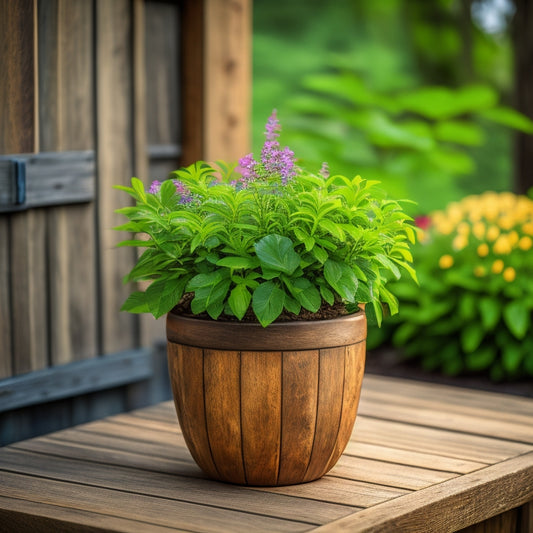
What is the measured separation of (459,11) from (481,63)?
897 mm

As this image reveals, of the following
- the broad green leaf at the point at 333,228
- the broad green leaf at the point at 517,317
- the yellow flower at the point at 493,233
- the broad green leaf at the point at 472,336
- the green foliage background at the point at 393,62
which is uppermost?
the green foliage background at the point at 393,62

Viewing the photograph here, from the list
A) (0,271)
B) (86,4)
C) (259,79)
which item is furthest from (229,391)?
(259,79)

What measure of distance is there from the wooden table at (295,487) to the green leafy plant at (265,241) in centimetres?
49

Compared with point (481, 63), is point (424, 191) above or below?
below

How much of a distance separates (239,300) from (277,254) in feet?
0.49

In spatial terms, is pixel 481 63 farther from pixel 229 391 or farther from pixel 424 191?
pixel 229 391

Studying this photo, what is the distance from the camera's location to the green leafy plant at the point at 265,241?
213 cm

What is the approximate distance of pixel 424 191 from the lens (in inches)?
326

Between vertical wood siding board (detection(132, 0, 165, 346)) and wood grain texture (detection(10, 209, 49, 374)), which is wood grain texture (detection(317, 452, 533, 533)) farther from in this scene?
vertical wood siding board (detection(132, 0, 165, 346))

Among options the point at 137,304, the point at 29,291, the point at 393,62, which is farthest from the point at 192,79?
the point at 393,62

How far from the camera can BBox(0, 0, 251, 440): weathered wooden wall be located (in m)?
2.98

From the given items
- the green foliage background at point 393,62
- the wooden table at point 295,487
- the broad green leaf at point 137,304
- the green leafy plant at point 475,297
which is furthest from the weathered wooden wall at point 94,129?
the green foliage background at point 393,62

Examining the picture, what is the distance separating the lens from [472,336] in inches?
157

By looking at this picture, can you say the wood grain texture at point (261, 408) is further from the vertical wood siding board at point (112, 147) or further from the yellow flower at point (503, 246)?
the yellow flower at point (503, 246)
